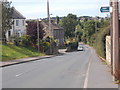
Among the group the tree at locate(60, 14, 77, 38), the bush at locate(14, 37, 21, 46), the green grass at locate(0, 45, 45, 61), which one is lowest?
the green grass at locate(0, 45, 45, 61)

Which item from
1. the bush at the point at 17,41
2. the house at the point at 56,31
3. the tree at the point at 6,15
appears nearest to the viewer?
the tree at the point at 6,15

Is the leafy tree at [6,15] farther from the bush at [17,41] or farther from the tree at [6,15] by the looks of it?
the bush at [17,41]

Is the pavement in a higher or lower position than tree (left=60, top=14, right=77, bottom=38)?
Result: lower

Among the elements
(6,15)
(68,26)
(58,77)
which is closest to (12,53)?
(6,15)

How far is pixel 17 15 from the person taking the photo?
82.4 m

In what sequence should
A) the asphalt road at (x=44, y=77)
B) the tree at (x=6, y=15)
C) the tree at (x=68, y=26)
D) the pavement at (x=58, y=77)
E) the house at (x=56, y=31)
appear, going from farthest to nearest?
1. the tree at (x=68, y=26)
2. the house at (x=56, y=31)
3. the tree at (x=6, y=15)
4. the asphalt road at (x=44, y=77)
5. the pavement at (x=58, y=77)

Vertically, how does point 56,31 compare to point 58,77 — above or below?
above

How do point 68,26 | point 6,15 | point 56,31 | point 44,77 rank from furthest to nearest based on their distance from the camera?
point 68,26, point 56,31, point 6,15, point 44,77

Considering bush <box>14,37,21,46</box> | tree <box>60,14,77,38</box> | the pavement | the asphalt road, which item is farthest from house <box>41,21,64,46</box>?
the pavement

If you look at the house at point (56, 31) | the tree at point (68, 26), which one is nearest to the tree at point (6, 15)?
the house at point (56, 31)

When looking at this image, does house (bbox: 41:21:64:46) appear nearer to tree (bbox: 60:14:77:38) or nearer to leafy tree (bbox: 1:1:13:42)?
tree (bbox: 60:14:77:38)

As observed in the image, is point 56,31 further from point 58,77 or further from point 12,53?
point 58,77

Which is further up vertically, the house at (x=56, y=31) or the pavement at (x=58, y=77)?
the house at (x=56, y=31)

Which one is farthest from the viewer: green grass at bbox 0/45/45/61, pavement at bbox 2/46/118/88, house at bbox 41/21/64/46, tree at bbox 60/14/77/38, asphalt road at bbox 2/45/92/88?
tree at bbox 60/14/77/38
